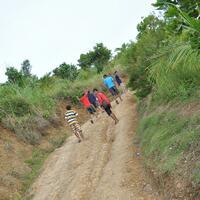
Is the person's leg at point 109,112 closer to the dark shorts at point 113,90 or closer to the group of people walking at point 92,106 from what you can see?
the group of people walking at point 92,106

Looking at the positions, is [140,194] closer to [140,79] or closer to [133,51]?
[140,79]

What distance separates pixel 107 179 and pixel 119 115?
9282mm

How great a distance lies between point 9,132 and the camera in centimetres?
1995

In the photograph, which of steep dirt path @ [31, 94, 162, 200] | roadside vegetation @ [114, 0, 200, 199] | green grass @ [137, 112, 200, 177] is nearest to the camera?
roadside vegetation @ [114, 0, 200, 199]

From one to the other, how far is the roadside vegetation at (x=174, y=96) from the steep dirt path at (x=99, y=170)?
1.74ft

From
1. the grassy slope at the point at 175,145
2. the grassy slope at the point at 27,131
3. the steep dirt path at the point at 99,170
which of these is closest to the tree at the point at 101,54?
the grassy slope at the point at 27,131

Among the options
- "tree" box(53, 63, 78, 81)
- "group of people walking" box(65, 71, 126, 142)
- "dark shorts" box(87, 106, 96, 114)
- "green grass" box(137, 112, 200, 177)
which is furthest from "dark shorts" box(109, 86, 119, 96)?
"tree" box(53, 63, 78, 81)

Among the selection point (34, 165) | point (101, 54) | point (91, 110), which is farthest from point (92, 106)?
point (101, 54)

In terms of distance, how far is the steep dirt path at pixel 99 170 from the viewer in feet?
32.8

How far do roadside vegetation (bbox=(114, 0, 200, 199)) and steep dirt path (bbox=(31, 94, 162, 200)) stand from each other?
0.53 metres

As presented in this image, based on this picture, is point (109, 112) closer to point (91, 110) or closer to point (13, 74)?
point (91, 110)

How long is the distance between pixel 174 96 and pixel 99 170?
3222mm

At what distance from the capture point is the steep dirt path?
10.0 meters

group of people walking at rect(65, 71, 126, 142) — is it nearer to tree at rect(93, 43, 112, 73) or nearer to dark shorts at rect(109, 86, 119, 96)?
dark shorts at rect(109, 86, 119, 96)
